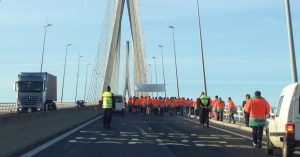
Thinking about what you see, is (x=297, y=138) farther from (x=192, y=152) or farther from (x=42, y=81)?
(x=42, y=81)

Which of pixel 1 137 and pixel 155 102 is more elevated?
pixel 155 102

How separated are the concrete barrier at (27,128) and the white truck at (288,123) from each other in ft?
20.2

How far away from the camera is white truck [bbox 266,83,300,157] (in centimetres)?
1359

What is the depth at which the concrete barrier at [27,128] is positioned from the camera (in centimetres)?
1536

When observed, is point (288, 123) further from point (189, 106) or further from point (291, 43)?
point (189, 106)

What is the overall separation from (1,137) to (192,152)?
471 cm

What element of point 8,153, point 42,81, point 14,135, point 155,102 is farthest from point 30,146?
point 155,102

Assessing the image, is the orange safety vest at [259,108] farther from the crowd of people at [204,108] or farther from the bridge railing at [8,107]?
the bridge railing at [8,107]

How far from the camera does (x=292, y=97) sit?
13.9 metres

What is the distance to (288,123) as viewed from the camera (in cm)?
1369

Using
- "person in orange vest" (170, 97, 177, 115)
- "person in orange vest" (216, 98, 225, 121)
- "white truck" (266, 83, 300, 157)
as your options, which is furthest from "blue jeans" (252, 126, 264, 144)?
"person in orange vest" (170, 97, 177, 115)

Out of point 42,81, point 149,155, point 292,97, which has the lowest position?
point 149,155

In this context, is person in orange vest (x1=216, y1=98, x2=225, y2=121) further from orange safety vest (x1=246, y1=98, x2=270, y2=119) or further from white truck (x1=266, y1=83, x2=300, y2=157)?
white truck (x1=266, y1=83, x2=300, y2=157)

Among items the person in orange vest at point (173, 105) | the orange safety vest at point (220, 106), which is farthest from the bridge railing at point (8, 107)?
the orange safety vest at point (220, 106)
